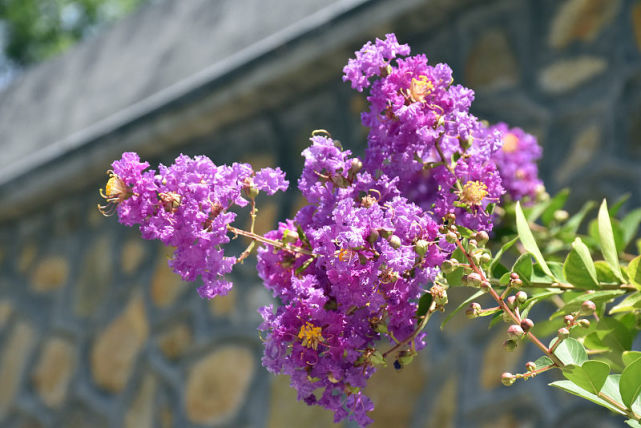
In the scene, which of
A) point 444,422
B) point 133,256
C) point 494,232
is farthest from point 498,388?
point 133,256

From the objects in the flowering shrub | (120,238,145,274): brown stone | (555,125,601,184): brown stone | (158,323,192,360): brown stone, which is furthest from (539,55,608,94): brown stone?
(120,238,145,274): brown stone

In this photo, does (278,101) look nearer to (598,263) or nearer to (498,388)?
(498,388)

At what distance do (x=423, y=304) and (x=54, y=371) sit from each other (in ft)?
8.43

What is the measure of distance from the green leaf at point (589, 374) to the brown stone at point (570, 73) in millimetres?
1339

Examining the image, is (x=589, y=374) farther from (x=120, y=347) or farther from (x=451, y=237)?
(x=120, y=347)

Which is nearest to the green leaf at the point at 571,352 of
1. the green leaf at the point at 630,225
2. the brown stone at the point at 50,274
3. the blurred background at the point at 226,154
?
the green leaf at the point at 630,225

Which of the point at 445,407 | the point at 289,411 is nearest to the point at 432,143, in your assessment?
the point at 445,407

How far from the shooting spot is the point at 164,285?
8.77 feet

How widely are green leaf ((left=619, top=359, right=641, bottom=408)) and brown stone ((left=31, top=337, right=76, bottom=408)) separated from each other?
2.57m

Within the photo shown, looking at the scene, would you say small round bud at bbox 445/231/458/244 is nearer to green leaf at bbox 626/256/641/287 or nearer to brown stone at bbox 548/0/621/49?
green leaf at bbox 626/256/641/287

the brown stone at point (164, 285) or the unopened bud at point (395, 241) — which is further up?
the brown stone at point (164, 285)

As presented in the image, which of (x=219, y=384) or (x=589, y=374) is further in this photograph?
(x=219, y=384)

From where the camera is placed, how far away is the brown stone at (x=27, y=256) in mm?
3162

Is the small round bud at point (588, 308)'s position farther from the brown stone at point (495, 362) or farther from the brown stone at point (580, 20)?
the brown stone at point (580, 20)
